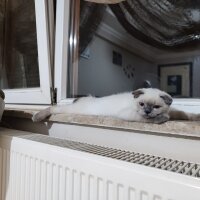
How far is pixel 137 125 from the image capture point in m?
0.92

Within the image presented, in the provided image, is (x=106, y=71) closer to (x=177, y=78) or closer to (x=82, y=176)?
(x=177, y=78)

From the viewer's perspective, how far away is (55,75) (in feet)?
5.00

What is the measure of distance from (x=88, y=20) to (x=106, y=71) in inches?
13.3

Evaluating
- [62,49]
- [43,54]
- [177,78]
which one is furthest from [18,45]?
[177,78]

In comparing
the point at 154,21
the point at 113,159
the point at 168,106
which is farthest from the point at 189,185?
the point at 154,21

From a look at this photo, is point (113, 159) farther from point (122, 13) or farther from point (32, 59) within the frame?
point (32, 59)

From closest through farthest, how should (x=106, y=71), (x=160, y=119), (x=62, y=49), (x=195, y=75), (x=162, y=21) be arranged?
(x=160, y=119), (x=195, y=75), (x=162, y=21), (x=106, y=71), (x=62, y=49)

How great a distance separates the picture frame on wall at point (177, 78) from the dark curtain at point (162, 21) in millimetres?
93

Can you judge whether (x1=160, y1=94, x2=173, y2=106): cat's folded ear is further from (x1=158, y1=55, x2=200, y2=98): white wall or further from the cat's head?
(x1=158, y1=55, x2=200, y2=98): white wall

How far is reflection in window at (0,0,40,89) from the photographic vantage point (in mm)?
1681

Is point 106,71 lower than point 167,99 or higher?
higher

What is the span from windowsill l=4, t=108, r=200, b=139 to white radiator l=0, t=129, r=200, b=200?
0.11 metres

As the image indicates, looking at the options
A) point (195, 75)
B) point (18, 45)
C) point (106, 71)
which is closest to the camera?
point (195, 75)

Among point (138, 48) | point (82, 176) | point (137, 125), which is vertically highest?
point (138, 48)
